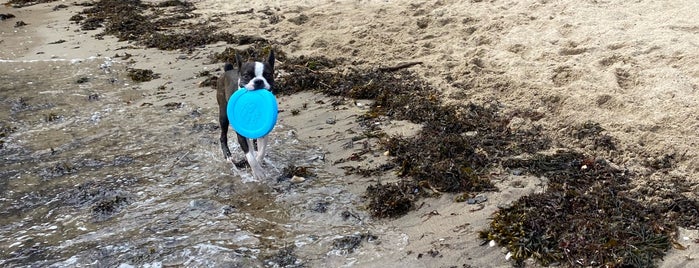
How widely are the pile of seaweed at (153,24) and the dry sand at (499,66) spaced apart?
41cm

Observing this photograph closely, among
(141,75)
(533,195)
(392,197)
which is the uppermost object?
(533,195)

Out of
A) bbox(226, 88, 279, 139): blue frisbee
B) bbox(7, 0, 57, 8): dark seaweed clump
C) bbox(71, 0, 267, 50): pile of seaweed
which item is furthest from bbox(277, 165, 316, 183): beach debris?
bbox(7, 0, 57, 8): dark seaweed clump

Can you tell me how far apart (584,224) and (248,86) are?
3.27 metres

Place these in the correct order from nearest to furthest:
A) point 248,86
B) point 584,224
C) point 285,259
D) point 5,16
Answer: point 584,224 → point 285,259 → point 248,86 → point 5,16

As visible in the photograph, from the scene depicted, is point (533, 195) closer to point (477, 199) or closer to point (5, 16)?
point (477, 199)

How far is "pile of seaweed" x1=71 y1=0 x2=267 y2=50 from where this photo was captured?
1095cm

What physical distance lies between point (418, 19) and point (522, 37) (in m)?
2.14

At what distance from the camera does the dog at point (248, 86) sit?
5793mm

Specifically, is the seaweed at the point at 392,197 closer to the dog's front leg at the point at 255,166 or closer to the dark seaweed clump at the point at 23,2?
the dog's front leg at the point at 255,166

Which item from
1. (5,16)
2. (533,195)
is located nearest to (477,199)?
(533,195)

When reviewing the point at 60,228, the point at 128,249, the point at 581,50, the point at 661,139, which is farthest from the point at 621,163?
the point at 60,228

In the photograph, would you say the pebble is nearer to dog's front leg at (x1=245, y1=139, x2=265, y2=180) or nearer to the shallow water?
the shallow water

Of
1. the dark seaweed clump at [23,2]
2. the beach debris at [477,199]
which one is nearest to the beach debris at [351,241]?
the beach debris at [477,199]

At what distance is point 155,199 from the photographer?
564 cm
